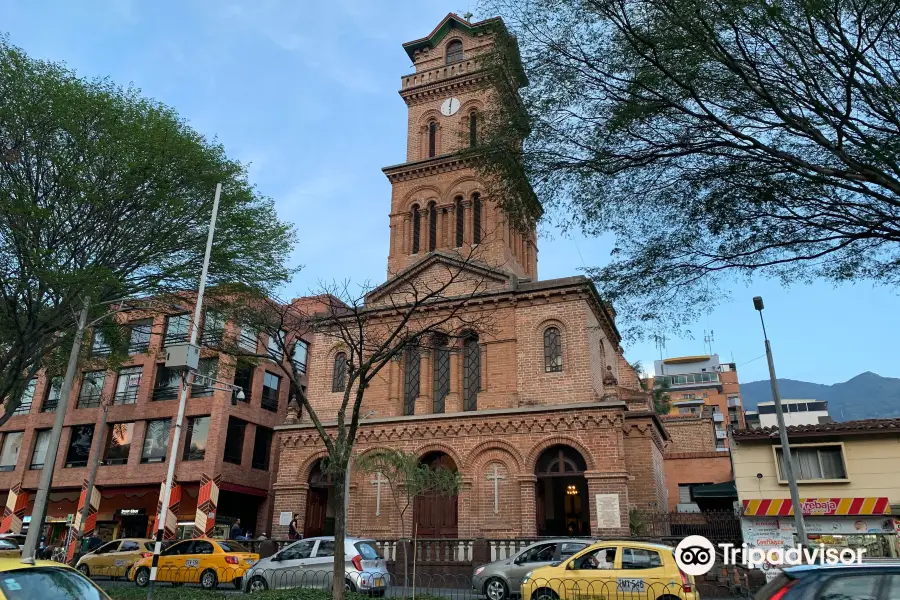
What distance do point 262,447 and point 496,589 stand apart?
852 inches

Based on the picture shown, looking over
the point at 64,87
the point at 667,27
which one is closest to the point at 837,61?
the point at 667,27

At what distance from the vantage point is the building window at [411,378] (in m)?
25.2

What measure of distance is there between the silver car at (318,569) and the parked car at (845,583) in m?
11.0

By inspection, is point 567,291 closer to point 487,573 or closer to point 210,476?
point 487,573

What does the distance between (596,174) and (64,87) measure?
1375cm

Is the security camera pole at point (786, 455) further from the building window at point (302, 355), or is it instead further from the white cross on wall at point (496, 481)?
the building window at point (302, 355)

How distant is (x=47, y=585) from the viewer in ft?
21.6

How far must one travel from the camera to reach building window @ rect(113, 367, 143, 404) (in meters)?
33.7

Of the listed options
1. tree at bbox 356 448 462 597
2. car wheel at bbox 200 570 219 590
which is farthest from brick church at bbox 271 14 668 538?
car wheel at bbox 200 570 219 590

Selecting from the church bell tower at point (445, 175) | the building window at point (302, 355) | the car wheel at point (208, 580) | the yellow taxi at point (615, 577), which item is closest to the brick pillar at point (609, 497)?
the yellow taxi at point (615, 577)

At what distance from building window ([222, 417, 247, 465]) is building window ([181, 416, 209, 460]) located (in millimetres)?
1044

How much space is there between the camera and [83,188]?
55.2 ft

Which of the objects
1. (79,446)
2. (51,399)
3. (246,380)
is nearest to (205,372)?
(246,380)

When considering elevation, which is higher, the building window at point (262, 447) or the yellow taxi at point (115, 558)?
the building window at point (262, 447)
